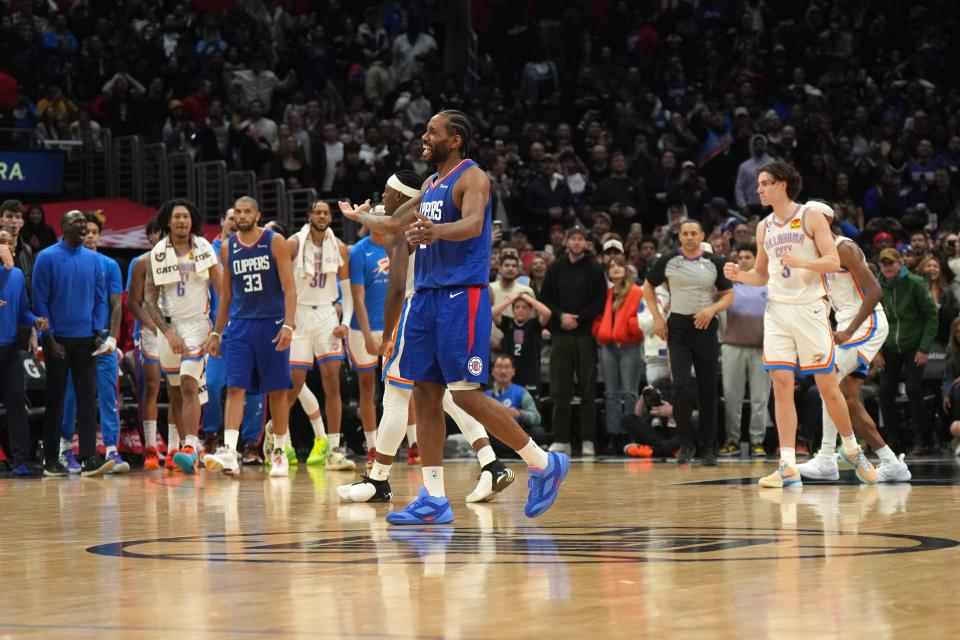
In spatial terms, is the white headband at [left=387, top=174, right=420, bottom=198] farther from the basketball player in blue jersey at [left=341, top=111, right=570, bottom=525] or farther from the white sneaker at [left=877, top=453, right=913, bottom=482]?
the white sneaker at [left=877, top=453, right=913, bottom=482]

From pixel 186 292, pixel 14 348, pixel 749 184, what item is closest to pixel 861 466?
pixel 186 292

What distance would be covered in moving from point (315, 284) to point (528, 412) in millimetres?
2543

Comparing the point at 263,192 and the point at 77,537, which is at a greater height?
the point at 263,192

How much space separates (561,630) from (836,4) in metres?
22.1

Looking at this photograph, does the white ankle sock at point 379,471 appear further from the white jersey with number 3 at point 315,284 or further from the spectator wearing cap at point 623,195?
the spectator wearing cap at point 623,195

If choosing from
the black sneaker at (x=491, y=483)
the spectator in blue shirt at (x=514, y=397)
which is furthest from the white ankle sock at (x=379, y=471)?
the spectator in blue shirt at (x=514, y=397)

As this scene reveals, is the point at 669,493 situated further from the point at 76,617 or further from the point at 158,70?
the point at 158,70

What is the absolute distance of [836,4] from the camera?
24.1 meters

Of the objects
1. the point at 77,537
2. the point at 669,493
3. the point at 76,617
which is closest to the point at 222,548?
the point at 77,537

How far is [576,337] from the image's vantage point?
13766 mm

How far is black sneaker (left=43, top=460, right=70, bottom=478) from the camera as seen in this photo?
11477 mm

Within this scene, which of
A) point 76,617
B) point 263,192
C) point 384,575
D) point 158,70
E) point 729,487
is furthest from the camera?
point 158,70

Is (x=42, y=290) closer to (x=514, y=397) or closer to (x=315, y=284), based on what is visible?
(x=315, y=284)

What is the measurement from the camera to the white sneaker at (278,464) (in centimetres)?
1057
